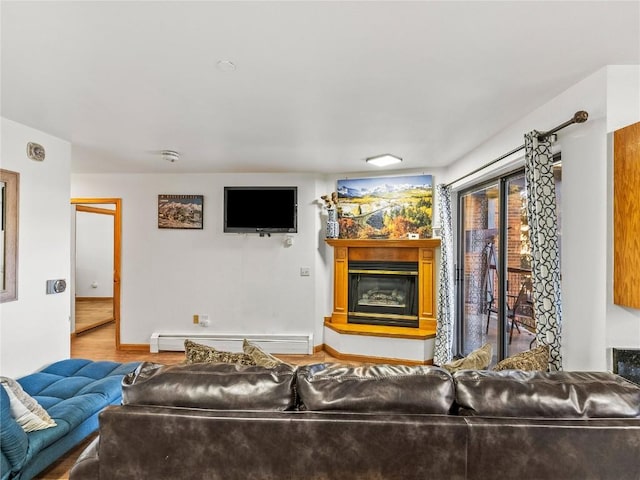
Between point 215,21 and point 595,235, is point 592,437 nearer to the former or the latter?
point 595,235

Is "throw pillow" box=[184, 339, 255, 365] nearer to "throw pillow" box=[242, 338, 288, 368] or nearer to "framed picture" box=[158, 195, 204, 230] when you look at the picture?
"throw pillow" box=[242, 338, 288, 368]

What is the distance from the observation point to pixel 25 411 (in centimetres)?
201

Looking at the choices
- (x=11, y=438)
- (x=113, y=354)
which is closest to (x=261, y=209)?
(x=113, y=354)

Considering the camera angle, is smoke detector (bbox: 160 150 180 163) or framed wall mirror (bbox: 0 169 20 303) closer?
framed wall mirror (bbox: 0 169 20 303)

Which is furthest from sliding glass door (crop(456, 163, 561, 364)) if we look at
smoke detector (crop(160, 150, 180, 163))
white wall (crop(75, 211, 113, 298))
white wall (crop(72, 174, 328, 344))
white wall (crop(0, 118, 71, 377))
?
white wall (crop(75, 211, 113, 298))

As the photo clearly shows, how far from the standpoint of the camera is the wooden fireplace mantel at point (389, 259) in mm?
4395

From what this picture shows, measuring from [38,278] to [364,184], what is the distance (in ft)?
11.9

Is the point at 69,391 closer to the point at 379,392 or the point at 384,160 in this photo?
the point at 379,392

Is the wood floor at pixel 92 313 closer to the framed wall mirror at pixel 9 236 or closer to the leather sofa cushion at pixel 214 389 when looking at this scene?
the framed wall mirror at pixel 9 236

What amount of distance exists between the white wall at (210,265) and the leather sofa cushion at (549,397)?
11.4 feet

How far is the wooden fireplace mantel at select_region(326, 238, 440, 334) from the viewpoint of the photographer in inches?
173

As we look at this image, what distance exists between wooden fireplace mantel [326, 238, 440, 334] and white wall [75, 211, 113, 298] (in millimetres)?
5401

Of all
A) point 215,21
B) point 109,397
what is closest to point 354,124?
Result: point 215,21

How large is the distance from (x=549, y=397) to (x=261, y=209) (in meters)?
3.91
